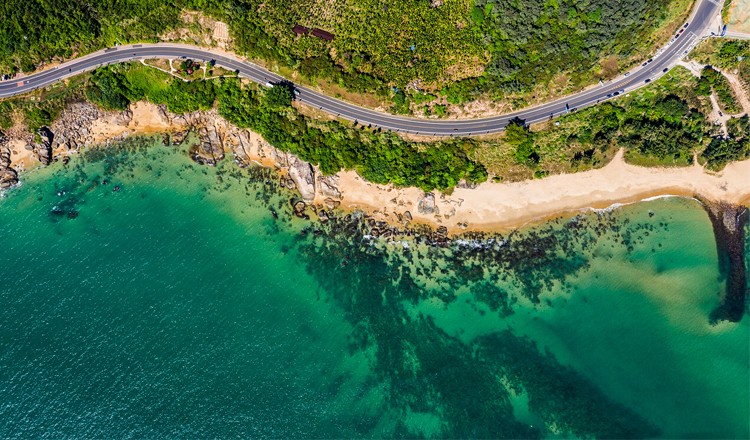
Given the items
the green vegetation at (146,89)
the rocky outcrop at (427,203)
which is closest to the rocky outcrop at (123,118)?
the green vegetation at (146,89)

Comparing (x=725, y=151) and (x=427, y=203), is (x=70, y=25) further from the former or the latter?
(x=725, y=151)

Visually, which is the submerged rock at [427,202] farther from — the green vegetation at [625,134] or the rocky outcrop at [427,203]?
the green vegetation at [625,134]

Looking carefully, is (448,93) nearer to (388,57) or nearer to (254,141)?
(388,57)

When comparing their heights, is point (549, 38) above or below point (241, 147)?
above

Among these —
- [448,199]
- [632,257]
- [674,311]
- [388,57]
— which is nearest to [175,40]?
[388,57]

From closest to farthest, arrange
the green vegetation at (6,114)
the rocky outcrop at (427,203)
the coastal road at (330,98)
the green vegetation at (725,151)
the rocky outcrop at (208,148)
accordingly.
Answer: the green vegetation at (725,151), the coastal road at (330,98), the green vegetation at (6,114), the rocky outcrop at (427,203), the rocky outcrop at (208,148)

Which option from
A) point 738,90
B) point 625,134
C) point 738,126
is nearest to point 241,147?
point 625,134

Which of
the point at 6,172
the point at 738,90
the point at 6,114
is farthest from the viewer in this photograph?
the point at 6,172
